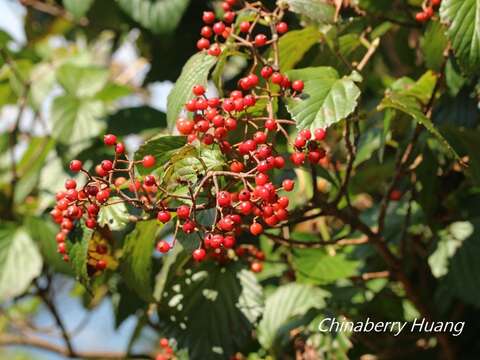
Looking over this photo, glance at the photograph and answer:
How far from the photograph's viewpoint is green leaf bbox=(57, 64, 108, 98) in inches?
93.0

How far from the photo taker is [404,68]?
7.70ft

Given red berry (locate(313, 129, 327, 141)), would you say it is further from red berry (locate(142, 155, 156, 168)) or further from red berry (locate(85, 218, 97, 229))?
red berry (locate(85, 218, 97, 229))

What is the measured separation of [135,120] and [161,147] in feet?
2.90

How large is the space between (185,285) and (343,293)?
443mm

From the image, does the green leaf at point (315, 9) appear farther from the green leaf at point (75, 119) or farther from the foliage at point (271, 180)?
the green leaf at point (75, 119)

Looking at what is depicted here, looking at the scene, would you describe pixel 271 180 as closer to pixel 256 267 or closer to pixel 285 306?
pixel 256 267

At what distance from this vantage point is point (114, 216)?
4.33 ft

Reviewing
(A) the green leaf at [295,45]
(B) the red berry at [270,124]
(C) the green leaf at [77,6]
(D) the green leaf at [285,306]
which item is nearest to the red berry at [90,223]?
(B) the red berry at [270,124]

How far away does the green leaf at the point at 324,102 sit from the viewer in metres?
1.22

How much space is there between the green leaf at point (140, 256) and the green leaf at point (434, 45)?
0.77m

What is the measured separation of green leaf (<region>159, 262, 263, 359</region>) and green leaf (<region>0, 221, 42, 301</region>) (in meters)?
0.61

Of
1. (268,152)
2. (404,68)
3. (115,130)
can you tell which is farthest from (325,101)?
(404,68)

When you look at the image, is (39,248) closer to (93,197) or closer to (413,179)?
(93,197)

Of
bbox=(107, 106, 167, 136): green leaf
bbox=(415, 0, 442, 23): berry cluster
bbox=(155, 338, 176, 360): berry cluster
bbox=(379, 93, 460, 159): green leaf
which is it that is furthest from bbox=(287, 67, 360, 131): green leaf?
bbox=(107, 106, 167, 136): green leaf
